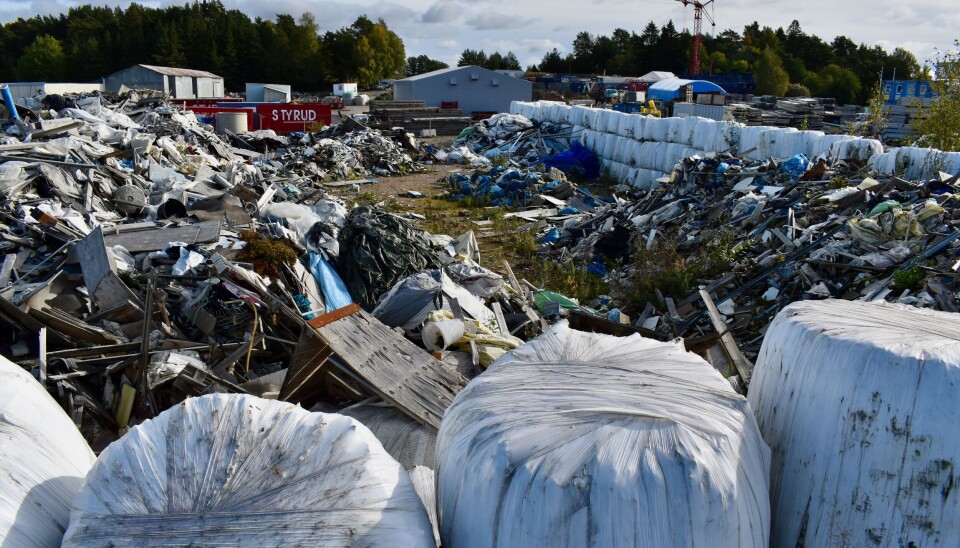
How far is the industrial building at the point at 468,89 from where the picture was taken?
113 ft

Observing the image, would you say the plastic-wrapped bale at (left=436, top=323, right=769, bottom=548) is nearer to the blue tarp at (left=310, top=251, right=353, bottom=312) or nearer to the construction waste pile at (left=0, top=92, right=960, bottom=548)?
the construction waste pile at (left=0, top=92, right=960, bottom=548)

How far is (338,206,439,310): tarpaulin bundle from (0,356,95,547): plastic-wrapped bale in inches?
184

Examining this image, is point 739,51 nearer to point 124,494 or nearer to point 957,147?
point 957,147

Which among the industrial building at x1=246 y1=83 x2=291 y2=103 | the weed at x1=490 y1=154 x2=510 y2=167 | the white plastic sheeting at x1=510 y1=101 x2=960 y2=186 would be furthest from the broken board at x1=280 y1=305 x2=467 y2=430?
the industrial building at x1=246 y1=83 x2=291 y2=103

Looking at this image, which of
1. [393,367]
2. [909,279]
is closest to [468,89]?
[909,279]

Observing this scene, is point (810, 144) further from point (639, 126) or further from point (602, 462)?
point (602, 462)

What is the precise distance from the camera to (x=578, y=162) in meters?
18.4

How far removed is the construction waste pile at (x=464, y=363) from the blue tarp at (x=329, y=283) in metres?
0.04

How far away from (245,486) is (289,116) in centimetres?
2405

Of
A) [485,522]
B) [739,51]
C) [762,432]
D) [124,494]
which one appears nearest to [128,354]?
[124,494]

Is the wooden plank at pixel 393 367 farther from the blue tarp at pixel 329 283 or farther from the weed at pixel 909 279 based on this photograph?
the weed at pixel 909 279

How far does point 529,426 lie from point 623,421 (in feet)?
0.79

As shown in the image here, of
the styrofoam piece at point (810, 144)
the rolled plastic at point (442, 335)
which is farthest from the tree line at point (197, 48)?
the rolled plastic at point (442, 335)

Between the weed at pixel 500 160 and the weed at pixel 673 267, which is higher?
the weed at pixel 500 160
